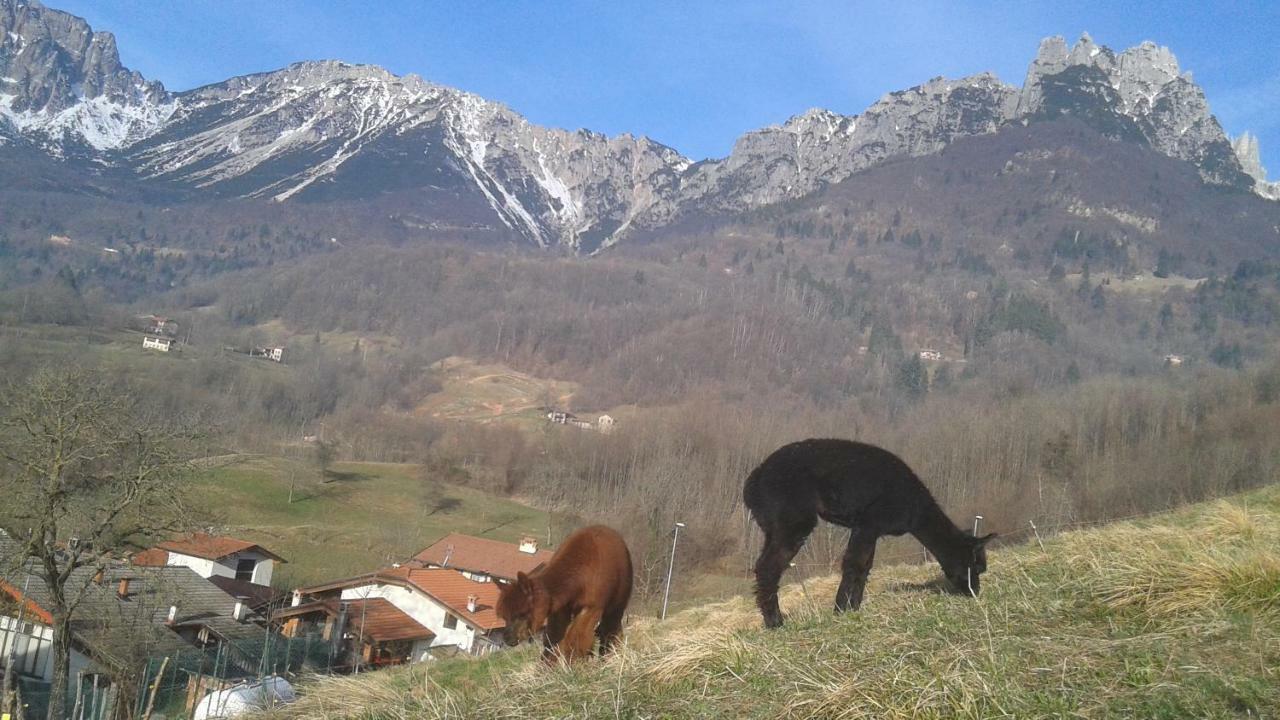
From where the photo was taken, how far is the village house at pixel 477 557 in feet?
196

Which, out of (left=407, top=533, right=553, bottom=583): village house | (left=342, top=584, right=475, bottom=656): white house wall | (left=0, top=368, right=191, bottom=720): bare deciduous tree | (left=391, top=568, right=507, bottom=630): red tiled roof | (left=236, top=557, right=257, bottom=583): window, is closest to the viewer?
(left=0, top=368, right=191, bottom=720): bare deciduous tree

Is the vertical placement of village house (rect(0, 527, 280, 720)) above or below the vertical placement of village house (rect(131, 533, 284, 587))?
above

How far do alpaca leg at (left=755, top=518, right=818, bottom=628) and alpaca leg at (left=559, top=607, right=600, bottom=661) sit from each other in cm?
159

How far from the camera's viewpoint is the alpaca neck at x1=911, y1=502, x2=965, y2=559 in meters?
9.59

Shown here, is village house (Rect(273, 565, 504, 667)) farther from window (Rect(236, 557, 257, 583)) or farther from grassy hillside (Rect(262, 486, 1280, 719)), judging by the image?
grassy hillside (Rect(262, 486, 1280, 719))

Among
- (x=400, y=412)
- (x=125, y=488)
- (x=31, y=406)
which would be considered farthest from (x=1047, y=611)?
(x=400, y=412)

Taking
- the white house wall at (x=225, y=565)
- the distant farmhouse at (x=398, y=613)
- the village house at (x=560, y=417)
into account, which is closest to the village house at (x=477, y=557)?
the distant farmhouse at (x=398, y=613)

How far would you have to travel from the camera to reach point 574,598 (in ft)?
27.9

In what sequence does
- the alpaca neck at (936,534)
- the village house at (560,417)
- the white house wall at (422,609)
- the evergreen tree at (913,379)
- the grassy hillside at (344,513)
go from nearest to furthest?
the alpaca neck at (936,534)
the white house wall at (422,609)
the grassy hillside at (344,513)
the village house at (560,417)
the evergreen tree at (913,379)

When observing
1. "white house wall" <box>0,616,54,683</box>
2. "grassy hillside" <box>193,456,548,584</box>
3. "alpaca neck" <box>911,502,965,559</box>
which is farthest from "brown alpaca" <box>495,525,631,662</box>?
"grassy hillside" <box>193,456,548,584</box>

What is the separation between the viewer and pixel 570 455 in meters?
116

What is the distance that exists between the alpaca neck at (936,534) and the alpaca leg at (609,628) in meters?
3.27

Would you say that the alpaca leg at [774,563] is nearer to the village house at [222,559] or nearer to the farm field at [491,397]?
the village house at [222,559]

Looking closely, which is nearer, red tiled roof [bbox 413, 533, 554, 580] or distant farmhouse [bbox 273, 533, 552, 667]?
distant farmhouse [bbox 273, 533, 552, 667]
